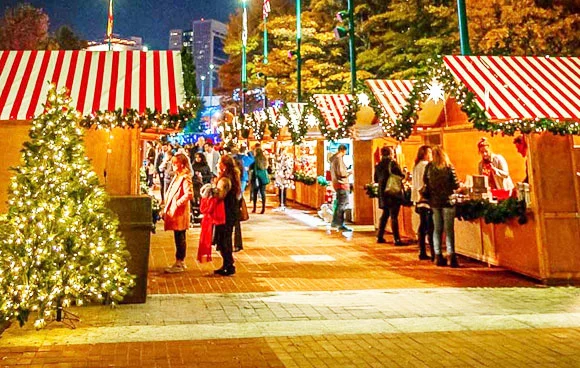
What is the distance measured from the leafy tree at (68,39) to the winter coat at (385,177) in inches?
1187

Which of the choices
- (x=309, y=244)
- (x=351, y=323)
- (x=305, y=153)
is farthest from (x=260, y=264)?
(x=305, y=153)

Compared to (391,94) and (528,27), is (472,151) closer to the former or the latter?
(391,94)

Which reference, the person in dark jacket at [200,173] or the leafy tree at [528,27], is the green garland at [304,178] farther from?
the leafy tree at [528,27]

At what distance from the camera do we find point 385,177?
12523 millimetres

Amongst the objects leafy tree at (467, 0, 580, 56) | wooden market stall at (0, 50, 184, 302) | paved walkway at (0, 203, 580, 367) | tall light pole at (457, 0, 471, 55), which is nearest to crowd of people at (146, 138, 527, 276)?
paved walkway at (0, 203, 580, 367)

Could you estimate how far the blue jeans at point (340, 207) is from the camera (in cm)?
1425

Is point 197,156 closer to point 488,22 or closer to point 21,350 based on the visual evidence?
point 21,350

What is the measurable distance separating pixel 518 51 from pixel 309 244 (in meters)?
14.8

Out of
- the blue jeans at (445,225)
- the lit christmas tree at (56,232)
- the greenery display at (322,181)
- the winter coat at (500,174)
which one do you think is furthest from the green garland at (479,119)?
the greenery display at (322,181)

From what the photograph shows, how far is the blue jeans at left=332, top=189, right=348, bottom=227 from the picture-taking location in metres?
14.2

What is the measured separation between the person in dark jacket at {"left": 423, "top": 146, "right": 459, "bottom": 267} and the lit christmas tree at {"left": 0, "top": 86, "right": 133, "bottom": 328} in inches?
211

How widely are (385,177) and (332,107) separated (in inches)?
234

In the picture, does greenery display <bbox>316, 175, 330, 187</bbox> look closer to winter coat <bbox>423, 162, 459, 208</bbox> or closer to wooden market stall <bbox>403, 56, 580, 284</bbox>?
wooden market stall <bbox>403, 56, 580, 284</bbox>

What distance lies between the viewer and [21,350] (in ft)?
18.8
